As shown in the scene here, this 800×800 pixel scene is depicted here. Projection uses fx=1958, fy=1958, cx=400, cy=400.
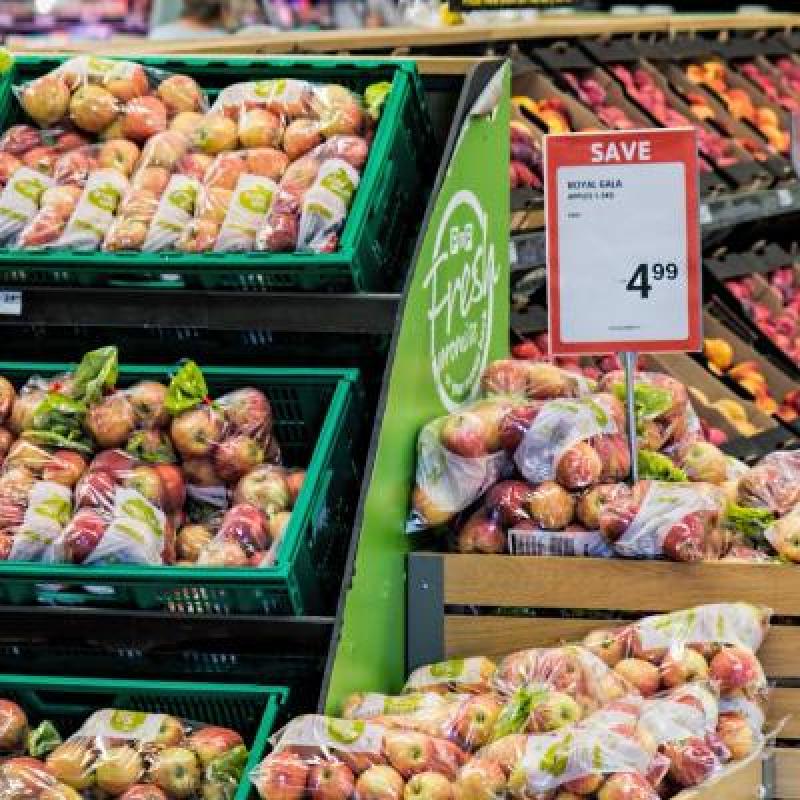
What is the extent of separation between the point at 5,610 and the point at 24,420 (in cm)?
39

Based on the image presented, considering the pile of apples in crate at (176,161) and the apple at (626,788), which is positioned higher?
the pile of apples in crate at (176,161)

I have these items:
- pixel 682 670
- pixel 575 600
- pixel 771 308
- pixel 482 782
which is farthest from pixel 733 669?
pixel 771 308

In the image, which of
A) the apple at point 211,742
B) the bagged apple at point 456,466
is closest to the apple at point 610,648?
the bagged apple at point 456,466

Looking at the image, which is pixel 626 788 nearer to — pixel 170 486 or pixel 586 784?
pixel 586 784

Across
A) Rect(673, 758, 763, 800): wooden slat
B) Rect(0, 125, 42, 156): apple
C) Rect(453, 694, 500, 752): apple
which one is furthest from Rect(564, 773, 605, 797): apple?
Rect(0, 125, 42, 156): apple

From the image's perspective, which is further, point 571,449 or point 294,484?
point 571,449

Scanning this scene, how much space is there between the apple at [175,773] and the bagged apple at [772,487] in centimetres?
123

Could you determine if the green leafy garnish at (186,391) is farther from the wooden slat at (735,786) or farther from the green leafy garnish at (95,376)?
the wooden slat at (735,786)

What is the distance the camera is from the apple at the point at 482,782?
267cm

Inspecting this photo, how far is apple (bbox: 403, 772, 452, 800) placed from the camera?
8.82ft

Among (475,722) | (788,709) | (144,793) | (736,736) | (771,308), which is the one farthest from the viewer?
(771,308)

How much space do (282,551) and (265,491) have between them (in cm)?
23

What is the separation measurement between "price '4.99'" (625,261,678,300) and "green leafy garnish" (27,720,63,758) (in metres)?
1.21

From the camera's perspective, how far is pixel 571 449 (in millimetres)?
3375
